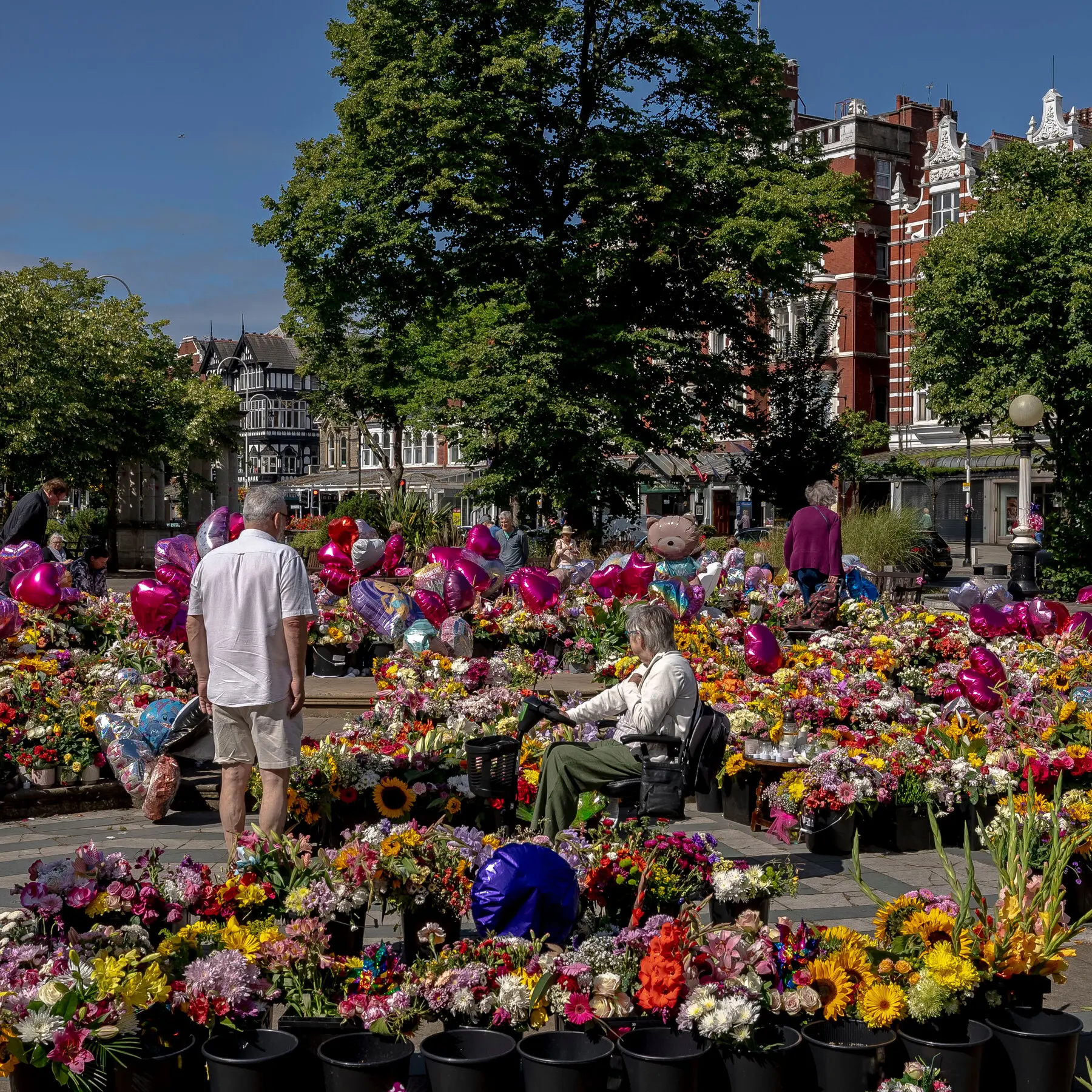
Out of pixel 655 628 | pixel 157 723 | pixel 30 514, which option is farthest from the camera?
pixel 30 514

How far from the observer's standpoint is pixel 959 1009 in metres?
3.66

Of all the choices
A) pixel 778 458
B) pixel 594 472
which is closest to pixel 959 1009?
pixel 594 472

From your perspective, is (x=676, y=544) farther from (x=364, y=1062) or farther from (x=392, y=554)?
(x=364, y=1062)

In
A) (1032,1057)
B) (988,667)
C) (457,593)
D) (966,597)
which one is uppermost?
(457,593)

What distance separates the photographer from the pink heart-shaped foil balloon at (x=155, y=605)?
30.9ft

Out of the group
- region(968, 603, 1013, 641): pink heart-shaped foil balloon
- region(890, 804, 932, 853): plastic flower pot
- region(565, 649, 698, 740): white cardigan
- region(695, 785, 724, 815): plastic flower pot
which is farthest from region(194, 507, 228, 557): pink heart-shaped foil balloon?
region(968, 603, 1013, 641): pink heart-shaped foil balloon

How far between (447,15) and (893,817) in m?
20.2

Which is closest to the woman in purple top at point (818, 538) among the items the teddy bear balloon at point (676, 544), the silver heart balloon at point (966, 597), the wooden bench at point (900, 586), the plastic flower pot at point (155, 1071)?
the teddy bear balloon at point (676, 544)

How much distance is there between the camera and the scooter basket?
5.74 metres

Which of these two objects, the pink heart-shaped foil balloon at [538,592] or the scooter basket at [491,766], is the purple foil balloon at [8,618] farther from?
the pink heart-shaped foil balloon at [538,592]

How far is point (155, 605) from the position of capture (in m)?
9.43

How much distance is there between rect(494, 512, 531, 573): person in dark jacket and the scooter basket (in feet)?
26.3

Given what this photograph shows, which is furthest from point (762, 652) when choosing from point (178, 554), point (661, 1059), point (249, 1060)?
Answer: point (249, 1060)

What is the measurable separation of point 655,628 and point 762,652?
2478 mm
